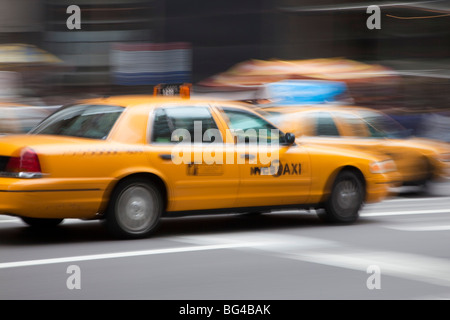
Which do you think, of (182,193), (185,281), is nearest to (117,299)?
(185,281)

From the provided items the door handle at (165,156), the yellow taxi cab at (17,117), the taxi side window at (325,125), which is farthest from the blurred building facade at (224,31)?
the door handle at (165,156)

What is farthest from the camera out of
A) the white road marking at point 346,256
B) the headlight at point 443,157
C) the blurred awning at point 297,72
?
A: the blurred awning at point 297,72

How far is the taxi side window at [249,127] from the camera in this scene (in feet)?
29.2

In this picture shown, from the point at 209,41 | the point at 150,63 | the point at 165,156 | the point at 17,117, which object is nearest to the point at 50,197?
the point at 165,156

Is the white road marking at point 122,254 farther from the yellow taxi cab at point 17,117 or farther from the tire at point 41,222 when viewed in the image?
the yellow taxi cab at point 17,117

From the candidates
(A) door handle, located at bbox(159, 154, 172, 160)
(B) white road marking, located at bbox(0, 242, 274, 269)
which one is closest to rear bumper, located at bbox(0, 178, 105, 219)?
(B) white road marking, located at bbox(0, 242, 274, 269)

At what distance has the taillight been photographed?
758 centimetres

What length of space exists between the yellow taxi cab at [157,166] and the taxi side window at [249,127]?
1 cm

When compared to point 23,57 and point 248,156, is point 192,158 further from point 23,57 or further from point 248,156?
point 23,57

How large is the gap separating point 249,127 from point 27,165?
2.57 meters

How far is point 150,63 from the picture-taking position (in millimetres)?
26094

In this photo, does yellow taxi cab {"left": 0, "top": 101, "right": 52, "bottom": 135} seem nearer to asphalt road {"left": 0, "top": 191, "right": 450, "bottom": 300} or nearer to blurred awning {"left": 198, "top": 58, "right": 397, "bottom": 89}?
asphalt road {"left": 0, "top": 191, "right": 450, "bottom": 300}

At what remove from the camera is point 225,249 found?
312 inches

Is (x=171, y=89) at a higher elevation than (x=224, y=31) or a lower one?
lower
